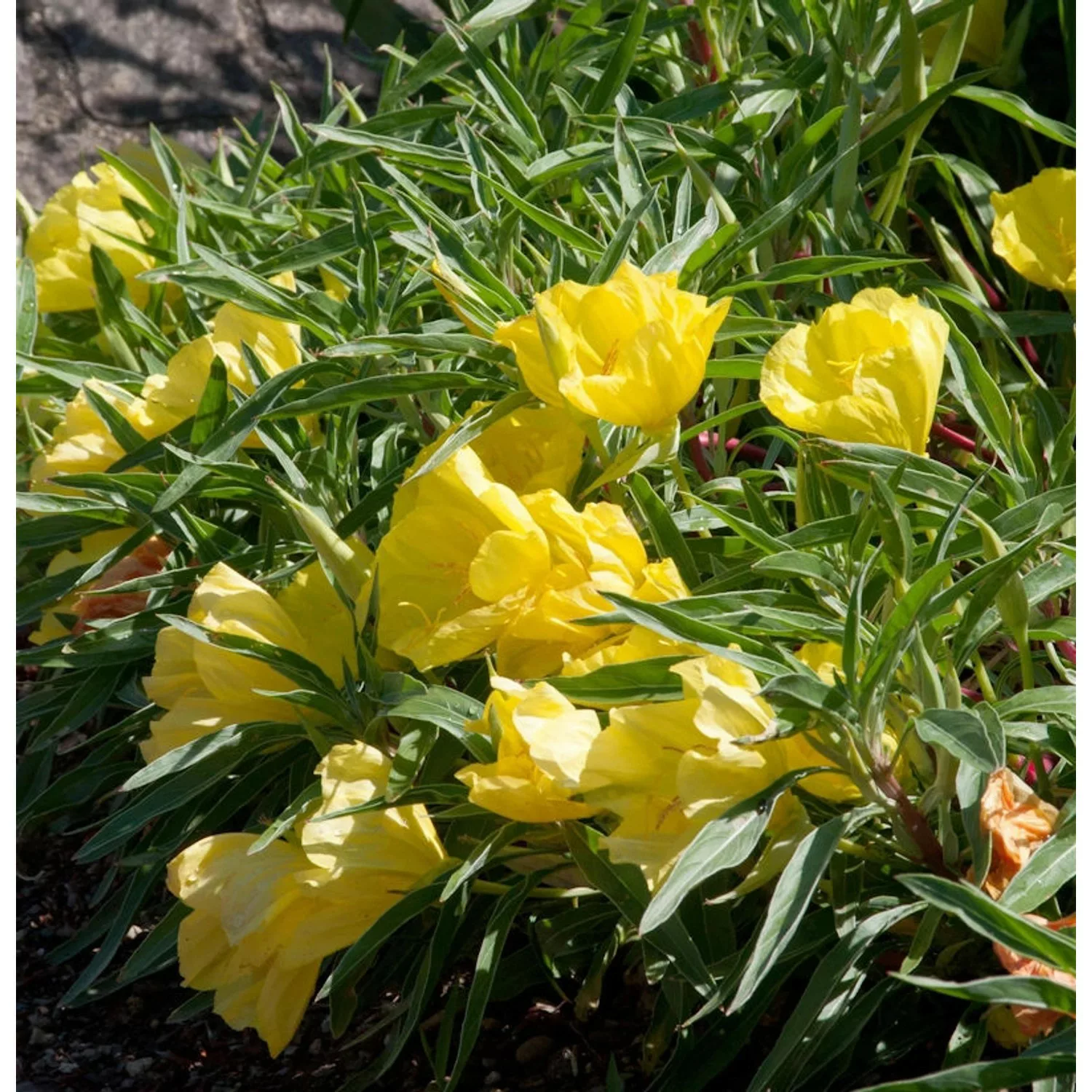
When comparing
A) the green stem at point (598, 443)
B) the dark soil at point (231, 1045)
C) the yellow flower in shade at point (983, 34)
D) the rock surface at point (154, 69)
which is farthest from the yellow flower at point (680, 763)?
the rock surface at point (154, 69)

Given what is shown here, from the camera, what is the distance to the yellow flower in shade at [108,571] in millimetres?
Result: 1287

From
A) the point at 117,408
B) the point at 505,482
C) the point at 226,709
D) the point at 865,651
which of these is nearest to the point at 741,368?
the point at 505,482

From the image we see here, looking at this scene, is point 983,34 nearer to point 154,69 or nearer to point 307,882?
point 307,882

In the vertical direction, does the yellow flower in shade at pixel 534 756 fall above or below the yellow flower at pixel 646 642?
below

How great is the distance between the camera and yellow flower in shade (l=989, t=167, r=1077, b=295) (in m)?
1.13

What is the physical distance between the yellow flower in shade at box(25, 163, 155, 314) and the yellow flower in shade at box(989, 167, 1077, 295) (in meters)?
0.93

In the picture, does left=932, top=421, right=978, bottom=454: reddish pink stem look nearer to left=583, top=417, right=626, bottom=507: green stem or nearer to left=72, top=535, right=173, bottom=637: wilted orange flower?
left=583, top=417, right=626, bottom=507: green stem

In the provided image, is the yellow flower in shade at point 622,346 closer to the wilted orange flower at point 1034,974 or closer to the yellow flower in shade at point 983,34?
the wilted orange flower at point 1034,974

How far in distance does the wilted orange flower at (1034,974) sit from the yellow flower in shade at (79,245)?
1194mm

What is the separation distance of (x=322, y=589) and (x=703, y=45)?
32.1 inches

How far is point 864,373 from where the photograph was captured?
864 millimetres

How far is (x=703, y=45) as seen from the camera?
→ 1.54 m

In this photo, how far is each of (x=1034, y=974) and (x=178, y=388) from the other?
0.83 meters
